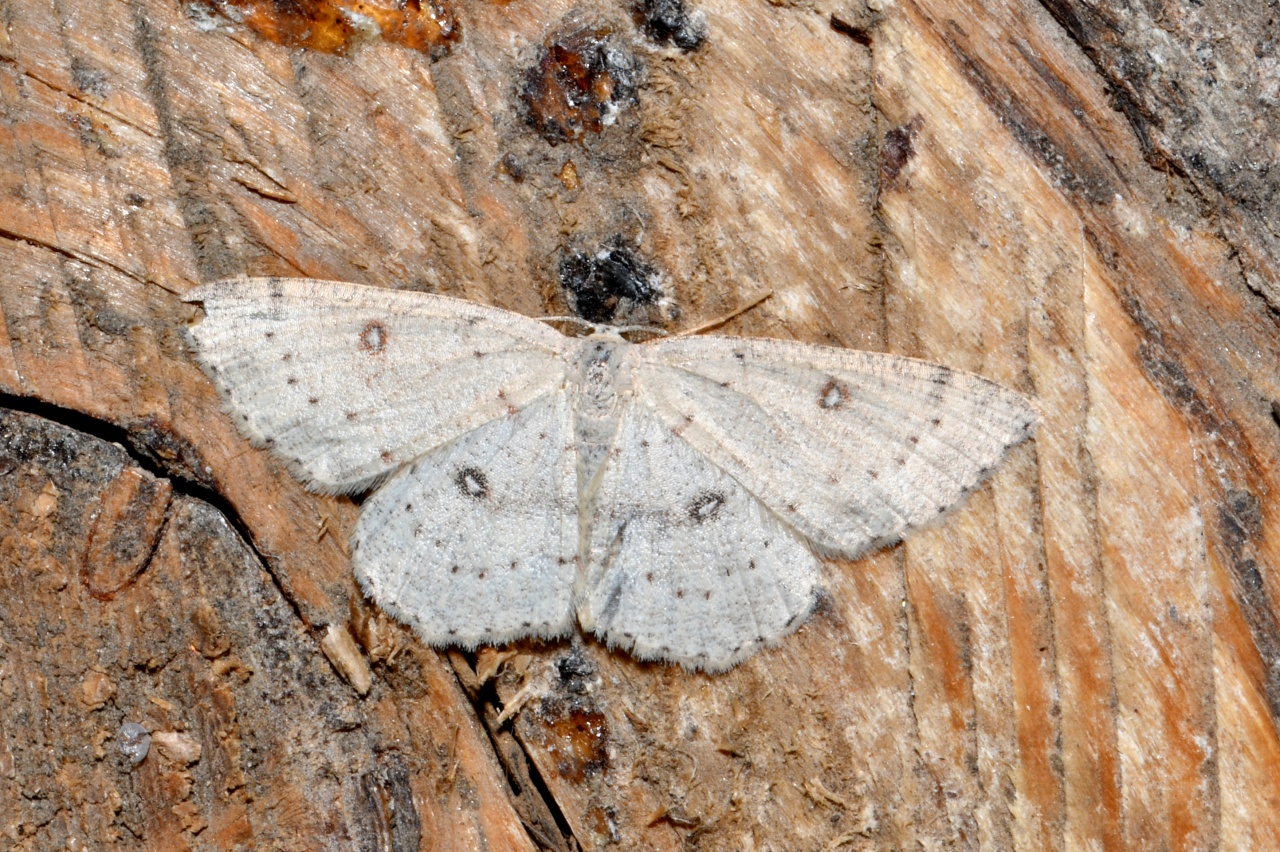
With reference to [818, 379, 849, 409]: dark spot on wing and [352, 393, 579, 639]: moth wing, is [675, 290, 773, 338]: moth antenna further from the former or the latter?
[352, 393, 579, 639]: moth wing

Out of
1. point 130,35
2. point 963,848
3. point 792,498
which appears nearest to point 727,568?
point 792,498

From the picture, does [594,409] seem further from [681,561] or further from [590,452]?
[681,561]

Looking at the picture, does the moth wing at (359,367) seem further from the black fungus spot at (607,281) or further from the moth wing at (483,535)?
the black fungus spot at (607,281)

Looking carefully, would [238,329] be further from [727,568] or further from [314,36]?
[727,568]

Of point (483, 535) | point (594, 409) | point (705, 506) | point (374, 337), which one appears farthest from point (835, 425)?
point (374, 337)

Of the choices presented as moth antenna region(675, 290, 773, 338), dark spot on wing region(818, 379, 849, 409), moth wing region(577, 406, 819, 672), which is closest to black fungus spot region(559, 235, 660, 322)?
moth antenna region(675, 290, 773, 338)

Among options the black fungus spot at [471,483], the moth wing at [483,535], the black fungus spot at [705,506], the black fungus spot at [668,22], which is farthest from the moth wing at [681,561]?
the black fungus spot at [668,22]
